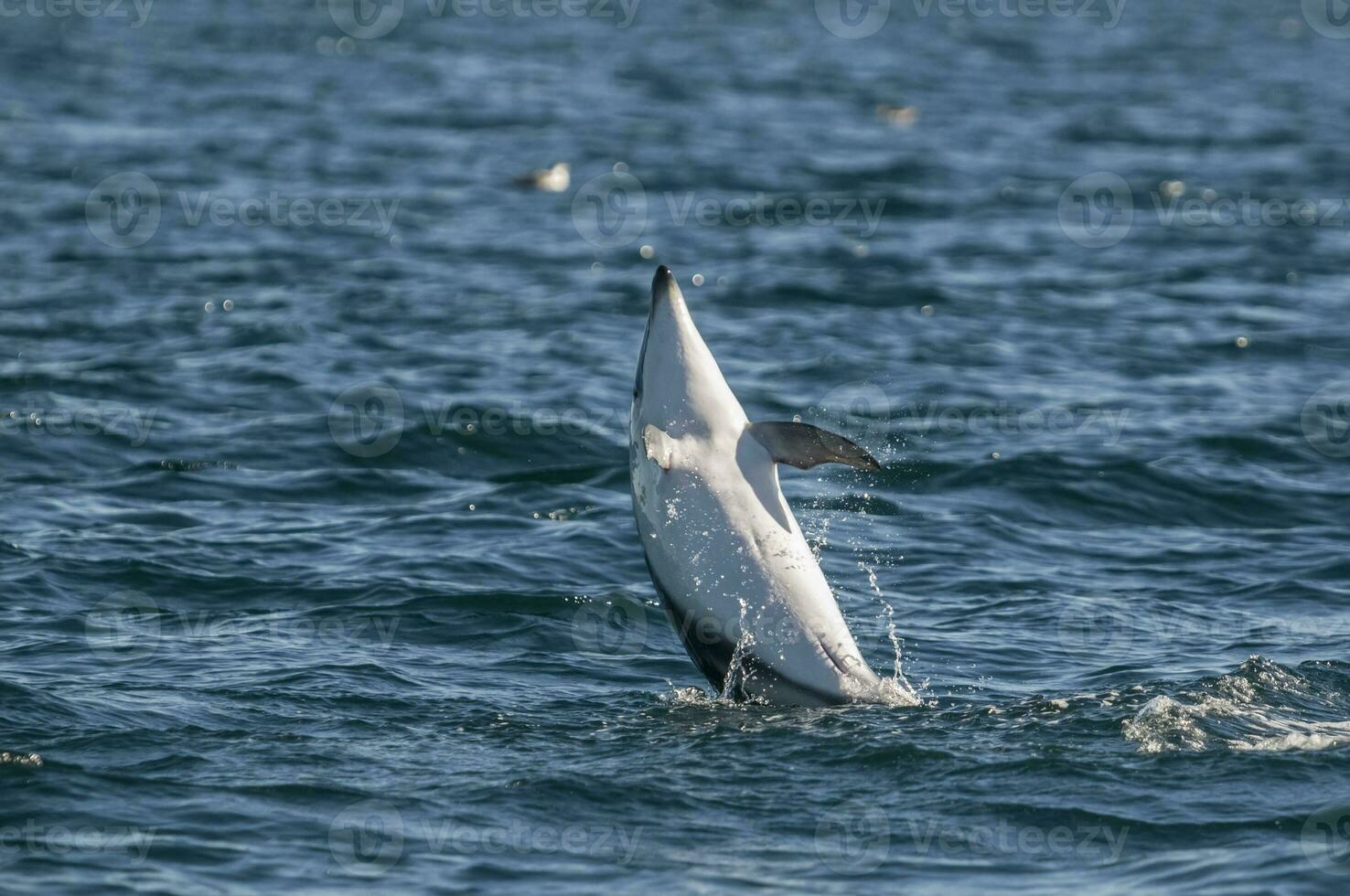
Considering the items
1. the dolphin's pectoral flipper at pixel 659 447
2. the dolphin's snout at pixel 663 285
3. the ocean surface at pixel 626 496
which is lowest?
the ocean surface at pixel 626 496

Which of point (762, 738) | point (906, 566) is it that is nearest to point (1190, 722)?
point (762, 738)

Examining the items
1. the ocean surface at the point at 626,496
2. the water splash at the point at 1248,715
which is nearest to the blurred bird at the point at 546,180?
the ocean surface at the point at 626,496

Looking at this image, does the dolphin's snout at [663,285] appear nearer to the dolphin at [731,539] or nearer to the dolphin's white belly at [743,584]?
the dolphin at [731,539]

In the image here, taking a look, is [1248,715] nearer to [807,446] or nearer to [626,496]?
[807,446]

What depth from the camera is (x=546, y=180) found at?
1244 inches

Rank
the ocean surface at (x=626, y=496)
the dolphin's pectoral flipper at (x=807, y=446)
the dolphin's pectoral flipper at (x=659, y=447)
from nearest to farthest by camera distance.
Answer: the ocean surface at (x=626, y=496), the dolphin's pectoral flipper at (x=807, y=446), the dolphin's pectoral flipper at (x=659, y=447)

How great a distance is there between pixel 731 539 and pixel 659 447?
0.69m

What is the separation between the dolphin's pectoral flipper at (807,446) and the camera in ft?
36.3

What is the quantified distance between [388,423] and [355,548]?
362 centimetres

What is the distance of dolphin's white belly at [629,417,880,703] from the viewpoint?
36.3 feet

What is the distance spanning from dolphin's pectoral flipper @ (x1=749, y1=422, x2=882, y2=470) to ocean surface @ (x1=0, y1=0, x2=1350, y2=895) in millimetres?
1481

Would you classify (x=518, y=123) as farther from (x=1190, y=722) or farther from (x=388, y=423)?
(x=1190, y=722)

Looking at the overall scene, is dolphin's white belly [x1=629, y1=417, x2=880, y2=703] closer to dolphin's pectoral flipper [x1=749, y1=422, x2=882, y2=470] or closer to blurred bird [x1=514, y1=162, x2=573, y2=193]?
dolphin's pectoral flipper [x1=749, y1=422, x2=882, y2=470]

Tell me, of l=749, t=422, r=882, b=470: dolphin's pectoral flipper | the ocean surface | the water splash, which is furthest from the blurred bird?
Result: the water splash
